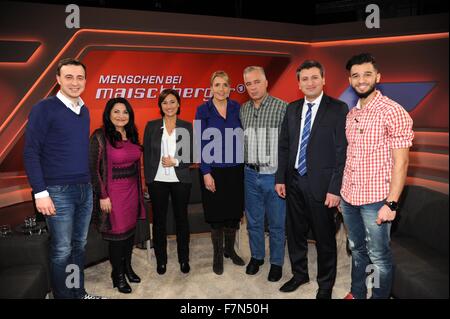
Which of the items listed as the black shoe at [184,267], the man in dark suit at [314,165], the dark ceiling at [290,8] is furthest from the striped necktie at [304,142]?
the dark ceiling at [290,8]

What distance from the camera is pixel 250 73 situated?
9.92 ft

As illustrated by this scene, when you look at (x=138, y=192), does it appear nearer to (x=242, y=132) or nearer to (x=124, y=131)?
(x=124, y=131)

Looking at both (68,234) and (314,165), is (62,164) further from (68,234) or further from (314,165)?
(314,165)

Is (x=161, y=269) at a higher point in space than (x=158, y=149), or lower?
lower

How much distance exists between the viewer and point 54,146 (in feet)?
8.14

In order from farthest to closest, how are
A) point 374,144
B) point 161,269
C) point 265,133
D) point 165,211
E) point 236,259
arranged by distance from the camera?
point 236,259
point 161,269
point 165,211
point 265,133
point 374,144

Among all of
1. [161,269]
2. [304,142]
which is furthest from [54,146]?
[304,142]

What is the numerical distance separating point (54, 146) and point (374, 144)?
2.18 m

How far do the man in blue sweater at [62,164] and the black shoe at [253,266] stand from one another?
5.03ft

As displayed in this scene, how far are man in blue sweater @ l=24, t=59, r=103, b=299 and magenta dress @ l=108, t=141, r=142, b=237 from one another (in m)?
0.20

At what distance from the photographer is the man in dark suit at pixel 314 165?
2.60 metres

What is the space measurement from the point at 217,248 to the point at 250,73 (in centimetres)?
165

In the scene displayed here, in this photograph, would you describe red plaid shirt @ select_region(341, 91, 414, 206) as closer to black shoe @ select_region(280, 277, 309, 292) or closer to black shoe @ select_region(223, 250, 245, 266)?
black shoe @ select_region(280, 277, 309, 292)

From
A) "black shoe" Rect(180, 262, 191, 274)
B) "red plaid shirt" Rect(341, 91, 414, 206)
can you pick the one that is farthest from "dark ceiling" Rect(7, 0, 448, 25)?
"black shoe" Rect(180, 262, 191, 274)
